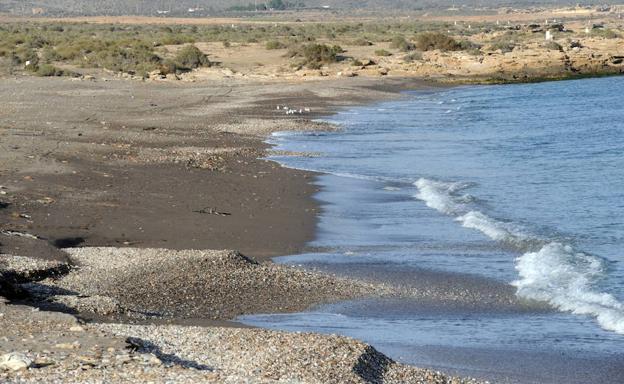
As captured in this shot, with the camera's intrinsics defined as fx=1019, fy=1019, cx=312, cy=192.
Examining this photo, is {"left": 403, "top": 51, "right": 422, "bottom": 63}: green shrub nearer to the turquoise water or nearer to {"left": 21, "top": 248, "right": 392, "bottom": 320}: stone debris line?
the turquoise water

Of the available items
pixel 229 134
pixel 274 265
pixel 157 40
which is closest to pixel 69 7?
pixel 157 40

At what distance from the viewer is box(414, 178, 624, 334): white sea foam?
34.7ft

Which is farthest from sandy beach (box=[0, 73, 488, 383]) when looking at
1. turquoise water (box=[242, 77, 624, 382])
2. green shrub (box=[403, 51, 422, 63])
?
green shrub (box=[403, 51, 422, 63])

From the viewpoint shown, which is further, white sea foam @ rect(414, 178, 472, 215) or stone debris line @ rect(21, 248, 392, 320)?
white sea foam @ rect(414, 178, 472, 215)

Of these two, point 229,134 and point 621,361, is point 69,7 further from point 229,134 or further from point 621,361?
point 621,361

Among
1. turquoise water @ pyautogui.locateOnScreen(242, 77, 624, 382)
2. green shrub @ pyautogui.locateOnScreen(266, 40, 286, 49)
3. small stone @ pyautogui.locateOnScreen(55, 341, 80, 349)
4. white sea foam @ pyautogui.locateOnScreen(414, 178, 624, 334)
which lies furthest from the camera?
green shrub @ pyautogui.locateOnScreen(266, 40, 286, 49)

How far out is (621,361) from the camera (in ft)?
28.7

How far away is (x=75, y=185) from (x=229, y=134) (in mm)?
9409

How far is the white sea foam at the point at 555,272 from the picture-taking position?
34.7ft

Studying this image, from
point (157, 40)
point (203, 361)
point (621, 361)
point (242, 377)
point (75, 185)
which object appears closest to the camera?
point (242, 377)

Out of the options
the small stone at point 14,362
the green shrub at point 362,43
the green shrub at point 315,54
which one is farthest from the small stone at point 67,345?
the green shrub at point 362,43

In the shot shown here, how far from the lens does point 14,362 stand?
22.9 feet

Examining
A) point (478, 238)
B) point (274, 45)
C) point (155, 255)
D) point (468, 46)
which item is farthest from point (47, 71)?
point (155, 255)

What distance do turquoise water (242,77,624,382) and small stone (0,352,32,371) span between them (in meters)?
3.02
